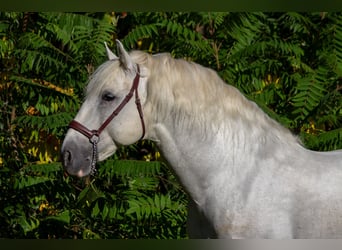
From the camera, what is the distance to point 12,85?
5176mm

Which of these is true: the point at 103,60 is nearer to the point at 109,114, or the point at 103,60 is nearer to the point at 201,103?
the point at 109,114

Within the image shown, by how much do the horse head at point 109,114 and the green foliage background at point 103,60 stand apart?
1.26 m

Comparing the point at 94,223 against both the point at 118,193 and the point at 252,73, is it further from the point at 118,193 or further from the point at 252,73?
the point at 252,73

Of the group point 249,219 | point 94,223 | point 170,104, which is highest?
point 170,104

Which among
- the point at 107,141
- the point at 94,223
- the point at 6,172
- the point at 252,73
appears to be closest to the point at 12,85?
the point at 6,172

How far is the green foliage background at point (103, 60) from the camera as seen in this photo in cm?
428

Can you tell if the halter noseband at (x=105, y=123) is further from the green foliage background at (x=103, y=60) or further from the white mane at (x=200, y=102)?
the green foliage background at (x=103, y=60)

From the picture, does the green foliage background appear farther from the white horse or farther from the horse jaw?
the horse jaw

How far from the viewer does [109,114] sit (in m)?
2.88

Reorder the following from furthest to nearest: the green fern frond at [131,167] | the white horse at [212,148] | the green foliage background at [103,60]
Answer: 1. the green foliage background at [103,60]
2. the green fern frond at [131,167]
3. the white horse at [212,148]

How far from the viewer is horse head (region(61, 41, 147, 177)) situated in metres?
2.87

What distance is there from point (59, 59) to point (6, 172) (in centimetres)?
100

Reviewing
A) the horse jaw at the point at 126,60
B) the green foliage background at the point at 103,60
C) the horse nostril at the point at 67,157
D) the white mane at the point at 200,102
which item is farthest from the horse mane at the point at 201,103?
the green foliage background at the point at 103,60

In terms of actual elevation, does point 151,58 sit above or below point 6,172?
above
